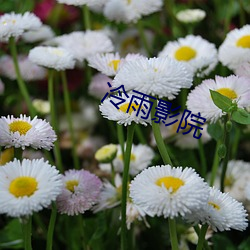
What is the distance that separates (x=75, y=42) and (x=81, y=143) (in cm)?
34

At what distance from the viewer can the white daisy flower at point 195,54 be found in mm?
773

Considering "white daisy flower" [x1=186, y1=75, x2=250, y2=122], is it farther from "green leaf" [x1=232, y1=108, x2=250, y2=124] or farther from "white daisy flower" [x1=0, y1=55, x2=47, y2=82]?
"white daisy flower" [x1=0, y1=55, x2=47, y2=82]

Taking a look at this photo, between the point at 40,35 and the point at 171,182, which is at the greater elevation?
the point at 40,35

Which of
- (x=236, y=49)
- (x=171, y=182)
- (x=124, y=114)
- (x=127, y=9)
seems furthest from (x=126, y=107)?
(x=127, y=9)

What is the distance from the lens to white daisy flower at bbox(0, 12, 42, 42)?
2.44ft

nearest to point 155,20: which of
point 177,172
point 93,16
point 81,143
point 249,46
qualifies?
point 93,16

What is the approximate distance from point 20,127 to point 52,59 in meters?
0.19

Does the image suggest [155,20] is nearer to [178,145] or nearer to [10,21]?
[178,145]

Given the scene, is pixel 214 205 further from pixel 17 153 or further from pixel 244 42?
pixel 244 42

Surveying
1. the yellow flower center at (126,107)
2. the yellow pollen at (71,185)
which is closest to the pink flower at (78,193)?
the yellow pollen at (71,185)

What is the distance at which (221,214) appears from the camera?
532 mm

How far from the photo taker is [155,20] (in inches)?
45.6

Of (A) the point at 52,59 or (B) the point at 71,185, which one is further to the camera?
(A) the point at 52,59

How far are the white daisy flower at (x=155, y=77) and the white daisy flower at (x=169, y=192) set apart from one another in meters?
0.08
